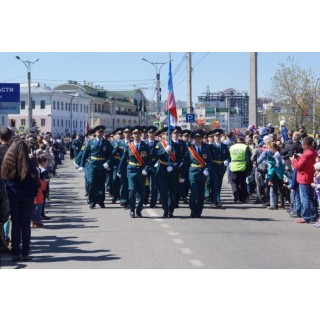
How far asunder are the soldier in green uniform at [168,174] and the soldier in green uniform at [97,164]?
207 centimetres

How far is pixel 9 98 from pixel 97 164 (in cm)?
768

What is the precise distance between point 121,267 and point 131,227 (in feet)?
14.3

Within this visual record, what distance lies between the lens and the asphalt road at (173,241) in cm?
1026

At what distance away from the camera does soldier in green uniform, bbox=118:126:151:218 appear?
1590 cm

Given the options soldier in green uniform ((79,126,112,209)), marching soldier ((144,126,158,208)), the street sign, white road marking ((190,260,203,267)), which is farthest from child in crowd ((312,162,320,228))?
the street sign

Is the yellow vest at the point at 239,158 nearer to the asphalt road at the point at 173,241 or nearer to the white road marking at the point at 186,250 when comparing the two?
the asphalt road at the point at 173,241

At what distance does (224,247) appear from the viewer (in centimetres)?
1167

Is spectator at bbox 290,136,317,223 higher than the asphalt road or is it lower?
higher

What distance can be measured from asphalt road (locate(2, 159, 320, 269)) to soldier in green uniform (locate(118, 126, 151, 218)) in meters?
0.35

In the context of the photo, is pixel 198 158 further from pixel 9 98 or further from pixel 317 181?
pixel 9 98

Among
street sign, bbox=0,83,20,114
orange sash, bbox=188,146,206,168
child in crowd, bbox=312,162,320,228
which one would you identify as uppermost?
street sign, bbox=0,83,20,114

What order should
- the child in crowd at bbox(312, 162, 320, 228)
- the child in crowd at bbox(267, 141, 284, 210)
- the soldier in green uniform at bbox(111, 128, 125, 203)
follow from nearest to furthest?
the child in crowd at bbox(312, 162, 320, 228) < the child in crowd at bbox(267, 141, 284, 210) < the soldier in green uniform at bbox(111, 128, 125, 203)

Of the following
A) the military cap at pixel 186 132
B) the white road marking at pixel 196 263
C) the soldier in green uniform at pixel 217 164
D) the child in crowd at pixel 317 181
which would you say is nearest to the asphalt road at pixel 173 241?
the white road marking at pixel 196 263

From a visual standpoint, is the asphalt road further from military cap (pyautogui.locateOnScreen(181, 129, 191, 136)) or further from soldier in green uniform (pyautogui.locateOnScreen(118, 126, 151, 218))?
military cap (pyautogui.locateOnScreen(181, 129, 191, 136))
